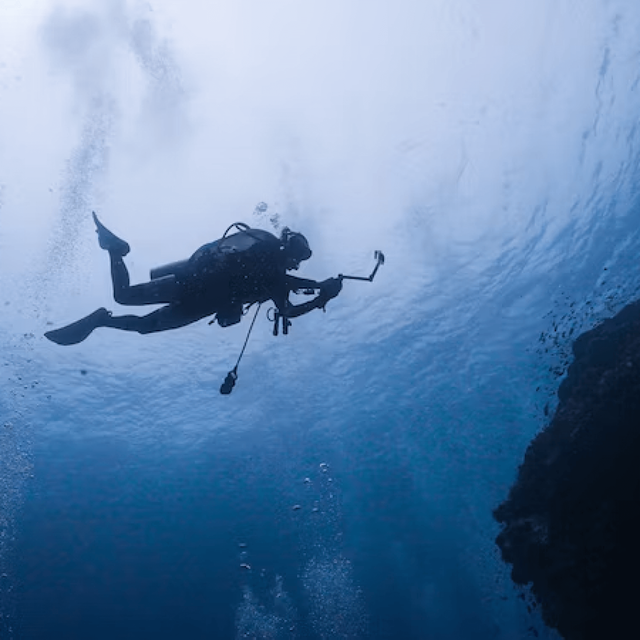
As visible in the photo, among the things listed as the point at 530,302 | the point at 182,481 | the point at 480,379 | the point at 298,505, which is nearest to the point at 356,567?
the point at 298,505

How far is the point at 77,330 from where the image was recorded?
6.53m

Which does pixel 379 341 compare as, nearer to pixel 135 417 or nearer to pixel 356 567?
pixel 135 417

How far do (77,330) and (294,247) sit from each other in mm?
3022

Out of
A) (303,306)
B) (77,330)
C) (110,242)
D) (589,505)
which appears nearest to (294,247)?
(303,306)

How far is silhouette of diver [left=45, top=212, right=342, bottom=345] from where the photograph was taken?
6.21 meters

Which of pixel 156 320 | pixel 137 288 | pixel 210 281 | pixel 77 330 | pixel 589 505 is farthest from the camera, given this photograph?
pixel 589 505

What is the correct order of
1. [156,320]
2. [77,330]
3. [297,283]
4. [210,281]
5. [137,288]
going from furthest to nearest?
[297,283] → [156,320] → [77,330] → [137,288] → [210,281]

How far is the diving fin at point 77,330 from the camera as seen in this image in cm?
646

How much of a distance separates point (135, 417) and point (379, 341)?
1597cm

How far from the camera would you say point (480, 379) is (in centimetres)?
2591

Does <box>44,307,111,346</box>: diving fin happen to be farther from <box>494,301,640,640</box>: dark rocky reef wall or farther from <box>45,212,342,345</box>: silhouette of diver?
<box>494,301,640,640</box>: dark rocky reef wall

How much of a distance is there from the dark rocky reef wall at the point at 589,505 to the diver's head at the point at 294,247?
30.3ft

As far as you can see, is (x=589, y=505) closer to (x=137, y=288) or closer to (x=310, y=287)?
(x=310, y=287)

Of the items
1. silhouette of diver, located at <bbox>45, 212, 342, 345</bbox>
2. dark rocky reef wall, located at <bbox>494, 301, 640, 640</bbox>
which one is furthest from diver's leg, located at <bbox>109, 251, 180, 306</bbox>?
dark rocky reef wall, located at <bbox>494, 301, 640, 640</bbox>
